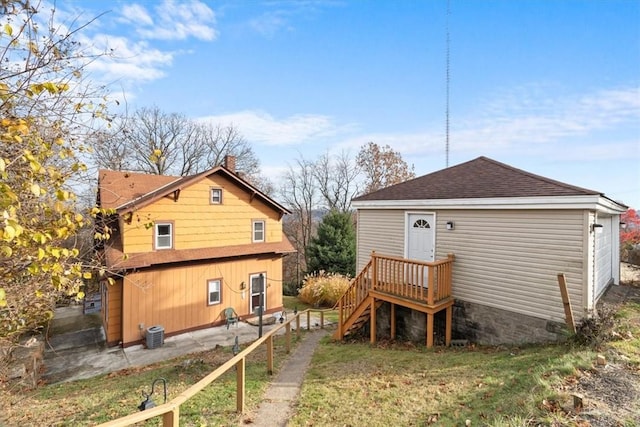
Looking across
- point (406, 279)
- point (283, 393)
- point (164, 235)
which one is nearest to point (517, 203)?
point (406, 279)

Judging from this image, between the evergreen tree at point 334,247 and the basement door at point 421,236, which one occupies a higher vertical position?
the basement door at point 421,236

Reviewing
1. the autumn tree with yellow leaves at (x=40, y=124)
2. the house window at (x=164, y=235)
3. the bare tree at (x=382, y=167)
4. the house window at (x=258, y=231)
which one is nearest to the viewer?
the autumn tree with yellow leaves at (x=40, y=124)

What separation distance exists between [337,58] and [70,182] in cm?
1003

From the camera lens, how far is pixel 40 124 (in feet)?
11.3

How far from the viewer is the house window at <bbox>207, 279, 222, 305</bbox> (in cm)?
1214

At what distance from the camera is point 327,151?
99.4ft

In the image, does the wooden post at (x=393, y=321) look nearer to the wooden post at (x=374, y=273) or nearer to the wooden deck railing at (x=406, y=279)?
the wooden deck railing at (x=406, y=279)

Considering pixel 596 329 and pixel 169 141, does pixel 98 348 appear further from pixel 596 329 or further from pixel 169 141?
pixel 169 141

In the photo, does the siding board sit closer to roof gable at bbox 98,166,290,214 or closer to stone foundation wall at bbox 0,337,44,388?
roof gable at bbox 98,166,290,214

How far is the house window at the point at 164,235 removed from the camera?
11039 millimetres

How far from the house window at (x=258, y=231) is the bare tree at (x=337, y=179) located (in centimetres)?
1560

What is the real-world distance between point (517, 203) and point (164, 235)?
11127 mm

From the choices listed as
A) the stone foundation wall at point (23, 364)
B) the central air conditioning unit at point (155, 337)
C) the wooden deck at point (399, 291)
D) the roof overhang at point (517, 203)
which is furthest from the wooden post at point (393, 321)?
the stone foundation wall at point (23, 364)

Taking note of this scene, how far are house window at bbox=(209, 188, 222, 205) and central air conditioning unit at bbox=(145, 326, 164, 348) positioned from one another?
4998 millimetres
